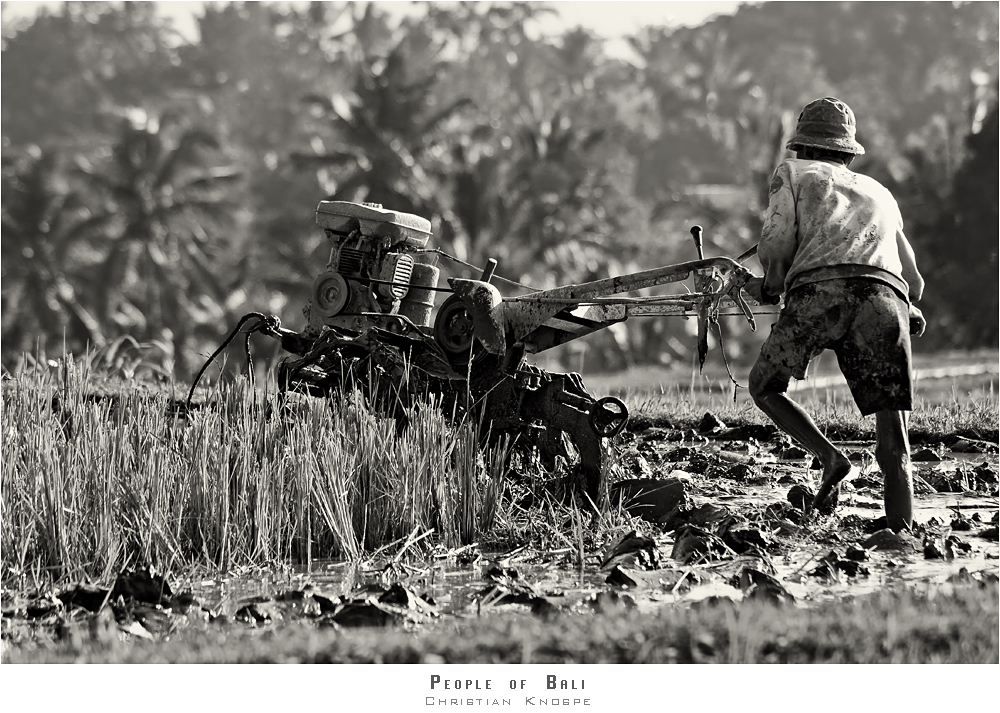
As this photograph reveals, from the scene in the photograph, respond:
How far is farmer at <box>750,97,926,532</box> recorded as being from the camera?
511cm

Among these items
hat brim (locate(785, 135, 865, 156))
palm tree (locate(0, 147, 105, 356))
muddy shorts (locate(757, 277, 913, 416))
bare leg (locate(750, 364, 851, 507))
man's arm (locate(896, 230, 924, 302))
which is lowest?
bare leg (locate(750, 364, 851, 507))

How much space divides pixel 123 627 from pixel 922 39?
5781 cm

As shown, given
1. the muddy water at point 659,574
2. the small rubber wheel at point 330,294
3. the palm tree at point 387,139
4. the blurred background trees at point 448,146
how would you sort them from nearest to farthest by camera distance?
the muddy water at point 659,574, the small rubber wheel at point 330,294, the blurred background trees at point 448,146, the palm tree at point 387,139

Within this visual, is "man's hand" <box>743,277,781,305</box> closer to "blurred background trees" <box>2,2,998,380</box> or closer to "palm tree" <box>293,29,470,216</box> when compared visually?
"blurred background trees" <box>2,2,998,380</box>

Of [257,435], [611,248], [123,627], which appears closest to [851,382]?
[257,435]

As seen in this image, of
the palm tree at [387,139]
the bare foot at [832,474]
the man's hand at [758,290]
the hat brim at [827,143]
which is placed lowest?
the bare foot at [832,474]

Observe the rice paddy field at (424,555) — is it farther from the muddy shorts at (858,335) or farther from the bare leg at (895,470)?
the muddy shorts at (858,335)

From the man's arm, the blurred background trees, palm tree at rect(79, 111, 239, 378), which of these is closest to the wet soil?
the man's arm

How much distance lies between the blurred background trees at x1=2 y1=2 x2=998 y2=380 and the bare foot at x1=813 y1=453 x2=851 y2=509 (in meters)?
21.7

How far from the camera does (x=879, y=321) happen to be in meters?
5.09

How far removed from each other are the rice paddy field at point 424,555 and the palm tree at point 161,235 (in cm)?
3526

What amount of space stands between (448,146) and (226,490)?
38.9m

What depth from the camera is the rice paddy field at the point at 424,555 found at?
3789mm

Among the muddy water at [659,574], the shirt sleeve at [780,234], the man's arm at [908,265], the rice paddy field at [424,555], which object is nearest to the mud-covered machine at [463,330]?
the shirt sleeve at [780,234]
